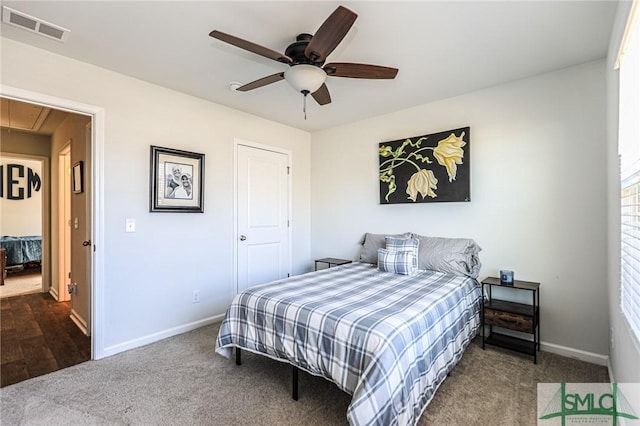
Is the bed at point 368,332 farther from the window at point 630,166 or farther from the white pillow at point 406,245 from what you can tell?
the window at point 630,166

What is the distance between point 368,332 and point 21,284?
669cm

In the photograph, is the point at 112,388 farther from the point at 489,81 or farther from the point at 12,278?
the point at 12,278

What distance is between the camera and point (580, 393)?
2.07 m

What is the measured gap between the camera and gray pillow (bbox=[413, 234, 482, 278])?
2.93 metres

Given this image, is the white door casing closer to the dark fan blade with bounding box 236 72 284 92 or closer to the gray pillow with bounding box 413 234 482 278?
the dark fan blade with bounding box 236 72 284 92

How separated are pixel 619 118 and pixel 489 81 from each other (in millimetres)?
1267

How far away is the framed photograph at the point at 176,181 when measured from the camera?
297 cm

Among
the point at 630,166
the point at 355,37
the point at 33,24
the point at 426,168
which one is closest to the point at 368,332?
the point at 630,166

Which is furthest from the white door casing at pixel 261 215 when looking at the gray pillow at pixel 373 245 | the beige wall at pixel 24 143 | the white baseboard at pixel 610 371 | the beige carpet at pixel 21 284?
the beige carpet at pixel 21 284

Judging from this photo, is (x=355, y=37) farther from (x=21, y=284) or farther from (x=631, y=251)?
(x=21, y=284)

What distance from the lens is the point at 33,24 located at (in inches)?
79.3

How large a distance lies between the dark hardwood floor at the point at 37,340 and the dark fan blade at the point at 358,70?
10.3 ft

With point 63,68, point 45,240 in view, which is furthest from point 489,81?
point 45,240

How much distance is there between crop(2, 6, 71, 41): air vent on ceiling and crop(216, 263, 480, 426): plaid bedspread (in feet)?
7.51
